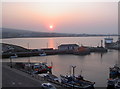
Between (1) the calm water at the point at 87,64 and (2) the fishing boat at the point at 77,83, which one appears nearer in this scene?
(2) the fishing boat at the point at 77,83

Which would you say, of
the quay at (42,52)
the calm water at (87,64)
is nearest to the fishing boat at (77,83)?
the calm water at (87,64)

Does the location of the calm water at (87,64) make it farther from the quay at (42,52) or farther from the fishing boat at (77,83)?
the quay at (42,52)

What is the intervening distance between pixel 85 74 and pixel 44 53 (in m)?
5.54

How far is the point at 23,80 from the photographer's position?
3742 millimetres

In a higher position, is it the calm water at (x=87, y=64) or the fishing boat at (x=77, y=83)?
the fishing boat at (x=77, y=83)

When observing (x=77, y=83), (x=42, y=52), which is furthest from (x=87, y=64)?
(x=42, y=52)

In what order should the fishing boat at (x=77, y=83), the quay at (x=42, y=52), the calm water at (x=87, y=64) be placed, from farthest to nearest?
the quay at (x=42, y=52) < the calm water at (x=87, y=64) < the fishing boat at (x=77, y=83)

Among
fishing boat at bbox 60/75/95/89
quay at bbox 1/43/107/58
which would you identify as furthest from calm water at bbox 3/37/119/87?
quay at bbox 1/43/107/58

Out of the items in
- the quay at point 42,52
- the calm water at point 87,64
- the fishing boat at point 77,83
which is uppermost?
the quay at point 42,52

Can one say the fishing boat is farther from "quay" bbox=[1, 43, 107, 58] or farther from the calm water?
"quay" bbox=[1, 43, 107, 58]

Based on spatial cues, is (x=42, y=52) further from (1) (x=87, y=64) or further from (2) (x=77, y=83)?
(2) (x=77, y=83)

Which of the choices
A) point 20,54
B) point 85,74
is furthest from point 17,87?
point 20,54

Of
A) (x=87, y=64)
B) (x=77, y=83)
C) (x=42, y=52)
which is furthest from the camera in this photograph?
(x=42, y=52)

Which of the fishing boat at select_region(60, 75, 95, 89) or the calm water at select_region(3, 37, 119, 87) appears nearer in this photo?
the fishing boat at select_region(60, 75, 95, 89)
